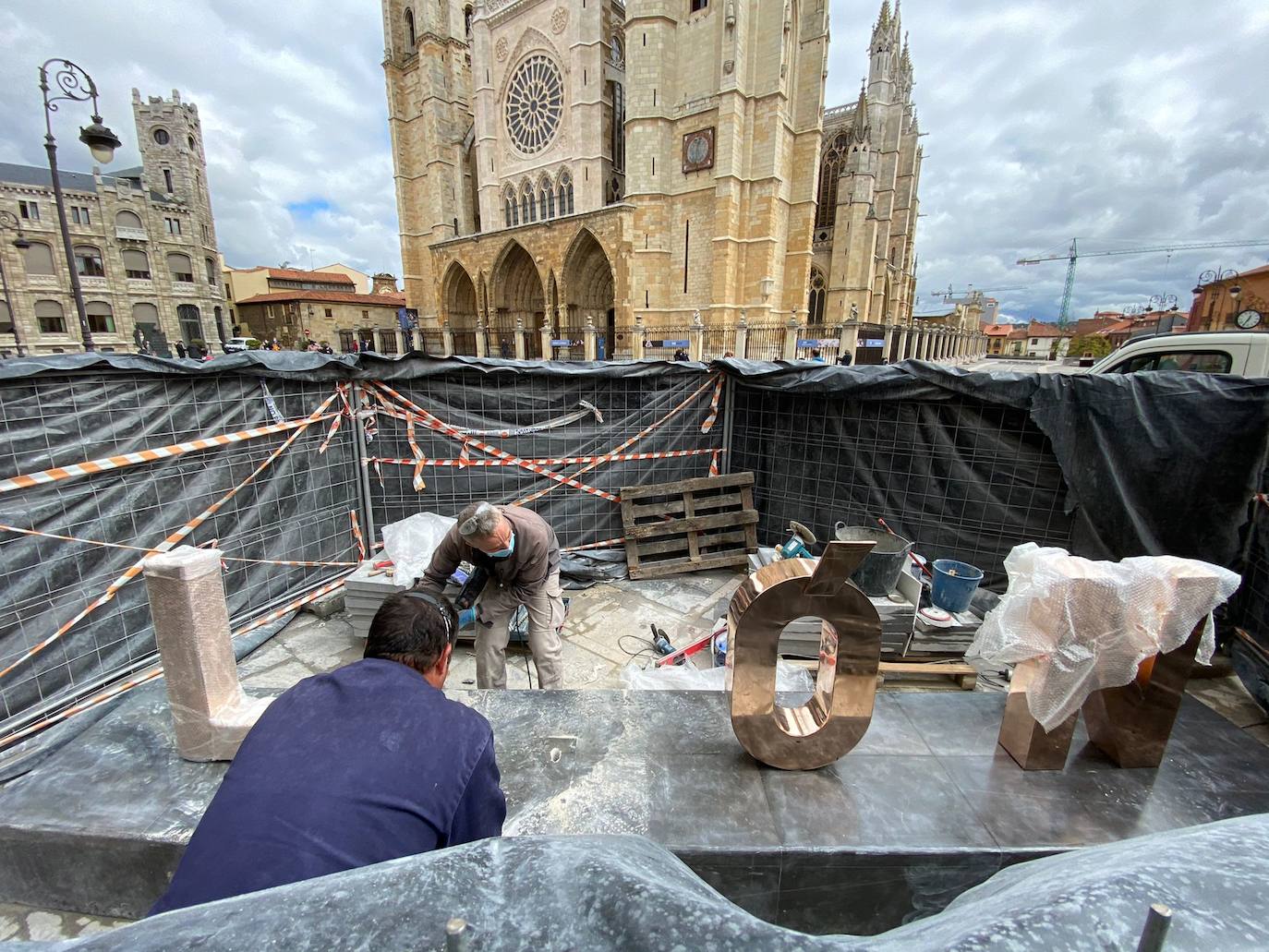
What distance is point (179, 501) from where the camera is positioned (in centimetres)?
378

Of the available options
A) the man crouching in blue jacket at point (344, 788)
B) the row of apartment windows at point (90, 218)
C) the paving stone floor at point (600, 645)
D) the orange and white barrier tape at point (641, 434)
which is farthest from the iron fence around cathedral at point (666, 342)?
the row of apartment windows at point (90, 218)

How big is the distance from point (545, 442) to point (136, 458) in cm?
320

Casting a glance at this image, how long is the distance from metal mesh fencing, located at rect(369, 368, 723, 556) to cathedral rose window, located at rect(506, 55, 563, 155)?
2736 centimetres

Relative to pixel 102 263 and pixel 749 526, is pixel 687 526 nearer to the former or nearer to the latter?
pixel 749 526

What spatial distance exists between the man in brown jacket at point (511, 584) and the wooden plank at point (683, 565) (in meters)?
1.82

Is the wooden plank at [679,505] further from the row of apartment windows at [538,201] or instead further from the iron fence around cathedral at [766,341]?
the row of apartment windows at [538,201]

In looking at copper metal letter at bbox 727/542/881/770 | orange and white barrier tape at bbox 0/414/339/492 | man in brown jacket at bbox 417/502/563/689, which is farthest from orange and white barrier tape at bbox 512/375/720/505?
copper metal letter at bbox 727/542/881/770

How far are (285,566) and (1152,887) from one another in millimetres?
5417

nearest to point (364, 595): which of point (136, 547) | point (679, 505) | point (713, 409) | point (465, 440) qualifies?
point (136, 547)

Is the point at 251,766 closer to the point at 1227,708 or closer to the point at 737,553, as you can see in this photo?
the point at 737,553

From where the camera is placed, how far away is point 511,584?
11.6 feet

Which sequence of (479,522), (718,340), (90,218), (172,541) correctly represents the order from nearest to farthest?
(479,522), (172,541), (718,340), (90,218)

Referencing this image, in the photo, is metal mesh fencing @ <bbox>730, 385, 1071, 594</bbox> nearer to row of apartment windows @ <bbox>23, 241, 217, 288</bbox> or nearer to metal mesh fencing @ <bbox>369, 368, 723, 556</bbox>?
metal mesh fencing @ <bbox>369, 368, 723, 556</bbox>

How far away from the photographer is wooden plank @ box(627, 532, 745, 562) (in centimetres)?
566
